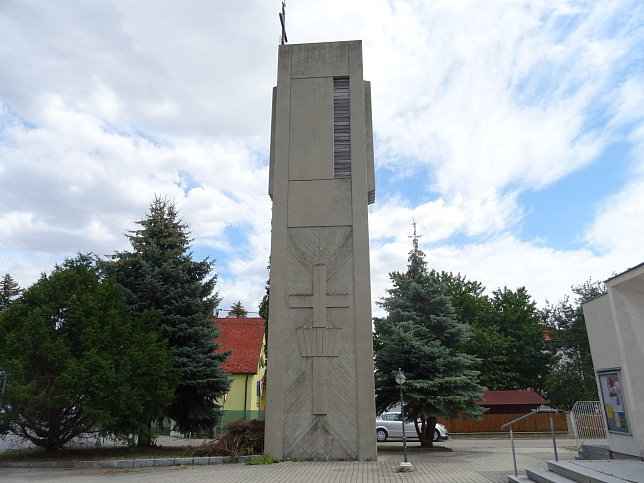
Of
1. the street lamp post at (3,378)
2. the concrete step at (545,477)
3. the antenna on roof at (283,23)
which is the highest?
the antenna on roof at (283,23)

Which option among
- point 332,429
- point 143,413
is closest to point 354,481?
point 332,429

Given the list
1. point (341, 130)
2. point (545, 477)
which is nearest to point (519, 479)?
point (545, 477)

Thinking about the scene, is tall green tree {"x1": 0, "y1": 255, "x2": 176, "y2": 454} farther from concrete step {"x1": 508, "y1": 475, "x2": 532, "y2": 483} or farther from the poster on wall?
the poster on wall

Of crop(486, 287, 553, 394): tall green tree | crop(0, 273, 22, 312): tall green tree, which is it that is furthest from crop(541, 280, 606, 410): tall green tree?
crop(0, 273, 22, 312): tall green tree

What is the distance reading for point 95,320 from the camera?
1383cm

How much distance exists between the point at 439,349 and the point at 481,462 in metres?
4.61

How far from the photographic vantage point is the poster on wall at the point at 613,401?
10.4 m

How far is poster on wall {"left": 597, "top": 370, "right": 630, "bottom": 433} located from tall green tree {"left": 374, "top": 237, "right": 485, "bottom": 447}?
5.59 meters

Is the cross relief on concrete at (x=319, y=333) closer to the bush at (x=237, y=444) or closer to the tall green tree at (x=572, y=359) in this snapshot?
the bush at (x=237, y=444)

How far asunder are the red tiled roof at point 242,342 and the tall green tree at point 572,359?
68.4ft

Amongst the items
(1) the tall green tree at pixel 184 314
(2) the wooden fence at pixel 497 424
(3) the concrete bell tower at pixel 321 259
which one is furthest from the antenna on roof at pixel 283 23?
(2) the wooden fence at pixel 497 424

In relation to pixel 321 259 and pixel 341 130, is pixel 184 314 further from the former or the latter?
pixel 341 130

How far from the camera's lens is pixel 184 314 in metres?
17.5

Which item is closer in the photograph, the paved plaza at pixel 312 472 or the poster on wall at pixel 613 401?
the poster on wall at pixel 613 401
